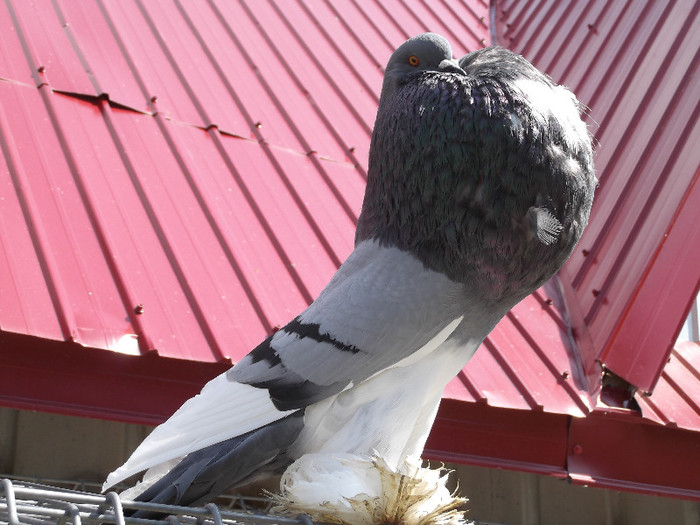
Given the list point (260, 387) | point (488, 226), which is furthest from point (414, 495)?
point (488, 226)

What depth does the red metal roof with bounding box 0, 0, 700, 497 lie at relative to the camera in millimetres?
2506

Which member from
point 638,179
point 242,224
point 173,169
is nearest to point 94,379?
point 242,224

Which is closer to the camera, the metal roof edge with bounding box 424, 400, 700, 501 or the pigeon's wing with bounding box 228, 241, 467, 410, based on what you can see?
the pigeon's wing with bounding box 228, 241, 467, 410

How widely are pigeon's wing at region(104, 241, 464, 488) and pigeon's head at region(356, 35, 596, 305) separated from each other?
7 centimetres

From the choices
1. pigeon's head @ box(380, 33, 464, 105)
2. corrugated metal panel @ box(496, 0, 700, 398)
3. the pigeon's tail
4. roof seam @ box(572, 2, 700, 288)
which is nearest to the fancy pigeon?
the pigeon's tail

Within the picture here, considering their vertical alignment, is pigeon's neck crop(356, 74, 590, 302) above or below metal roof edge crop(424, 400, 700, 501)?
above

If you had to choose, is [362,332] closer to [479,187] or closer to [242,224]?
[479,187]

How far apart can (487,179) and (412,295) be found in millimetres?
267

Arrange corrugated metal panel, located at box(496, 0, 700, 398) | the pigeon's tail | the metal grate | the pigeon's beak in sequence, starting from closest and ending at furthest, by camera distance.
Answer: the metal grate → the pigeon's tail → the pigeon's beak → corrugated metal panel, located at box(496, 0, 700, 398)

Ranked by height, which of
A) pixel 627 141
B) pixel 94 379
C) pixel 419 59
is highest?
pixel 627 141

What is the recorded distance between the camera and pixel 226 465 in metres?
1.70

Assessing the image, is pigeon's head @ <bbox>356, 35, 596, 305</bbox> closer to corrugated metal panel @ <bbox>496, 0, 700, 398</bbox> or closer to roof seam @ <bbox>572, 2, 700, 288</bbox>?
corrugated metal panel @ <bbox>496, 0, 700, 398</bbox>

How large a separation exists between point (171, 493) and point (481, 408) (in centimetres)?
145

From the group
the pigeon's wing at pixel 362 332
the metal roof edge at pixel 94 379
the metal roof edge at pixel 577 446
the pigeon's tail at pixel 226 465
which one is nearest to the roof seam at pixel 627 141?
the metal roof edge at pixel 577 446
